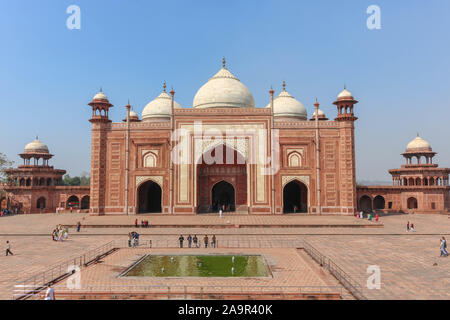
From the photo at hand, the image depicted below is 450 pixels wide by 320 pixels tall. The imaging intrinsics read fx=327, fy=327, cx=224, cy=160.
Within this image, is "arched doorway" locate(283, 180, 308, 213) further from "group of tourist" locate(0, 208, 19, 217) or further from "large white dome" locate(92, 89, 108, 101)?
"group of tourist" locate(0, 208, 19, 217)

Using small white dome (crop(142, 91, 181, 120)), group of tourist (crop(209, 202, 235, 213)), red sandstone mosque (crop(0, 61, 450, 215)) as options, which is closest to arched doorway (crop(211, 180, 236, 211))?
group of tourist (crop(209, 202, 235, 213))

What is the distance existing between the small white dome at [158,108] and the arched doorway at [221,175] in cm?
711

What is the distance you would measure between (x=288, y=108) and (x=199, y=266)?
79.0 feet

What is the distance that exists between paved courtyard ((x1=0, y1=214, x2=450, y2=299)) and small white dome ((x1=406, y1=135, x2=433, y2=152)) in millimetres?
9408

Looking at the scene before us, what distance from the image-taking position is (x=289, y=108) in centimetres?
3195

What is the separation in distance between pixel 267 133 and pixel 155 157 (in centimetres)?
902

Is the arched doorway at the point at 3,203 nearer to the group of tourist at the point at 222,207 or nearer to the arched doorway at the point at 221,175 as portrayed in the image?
the arched doorway at the point at 221,175

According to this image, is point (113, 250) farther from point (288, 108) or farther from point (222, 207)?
point (288, 108)

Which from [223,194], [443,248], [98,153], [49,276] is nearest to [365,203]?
[223,194]

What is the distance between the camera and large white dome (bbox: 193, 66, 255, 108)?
92.5ft

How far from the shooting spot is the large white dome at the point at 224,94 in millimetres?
28188
